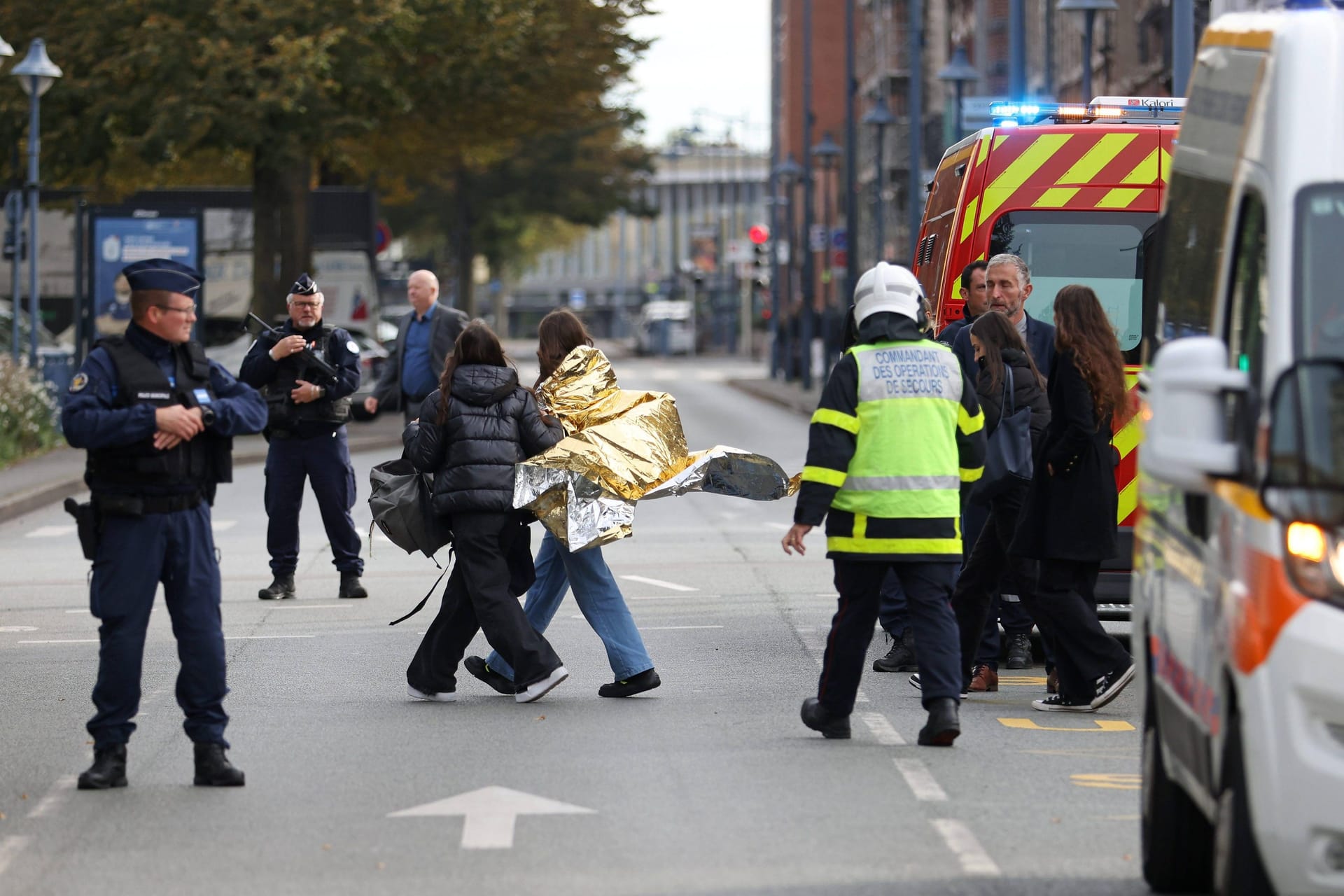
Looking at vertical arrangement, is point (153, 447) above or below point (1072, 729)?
above

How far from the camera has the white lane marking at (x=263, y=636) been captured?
11719mm

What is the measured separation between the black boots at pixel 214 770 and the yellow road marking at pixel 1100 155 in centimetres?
559

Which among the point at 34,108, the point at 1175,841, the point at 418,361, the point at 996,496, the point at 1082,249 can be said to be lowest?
the point at 1175,841

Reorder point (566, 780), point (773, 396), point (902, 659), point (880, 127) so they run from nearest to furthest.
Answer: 1. point (566, 780)
2. point (902, 659)
3. point (880, 127)
4. point (773, 396)

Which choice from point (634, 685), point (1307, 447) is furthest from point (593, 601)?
point (1307, 447)

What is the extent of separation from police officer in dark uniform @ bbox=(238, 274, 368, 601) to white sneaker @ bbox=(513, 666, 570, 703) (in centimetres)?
367

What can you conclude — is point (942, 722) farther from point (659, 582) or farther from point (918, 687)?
point (659, 582)

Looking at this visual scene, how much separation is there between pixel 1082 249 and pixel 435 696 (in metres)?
4.00

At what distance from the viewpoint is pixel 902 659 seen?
1044cm

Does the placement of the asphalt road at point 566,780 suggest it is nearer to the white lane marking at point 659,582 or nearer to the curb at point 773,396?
the white lane marking at point 659,582

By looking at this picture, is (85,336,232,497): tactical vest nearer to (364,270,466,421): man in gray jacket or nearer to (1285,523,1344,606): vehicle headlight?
(1285,523,1344,606): vehicle headlight

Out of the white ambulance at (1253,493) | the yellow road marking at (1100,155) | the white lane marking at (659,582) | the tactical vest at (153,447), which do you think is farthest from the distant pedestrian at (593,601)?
the white lane marking at (659,582)

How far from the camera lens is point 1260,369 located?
517 cm

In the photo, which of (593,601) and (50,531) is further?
(50,531)
